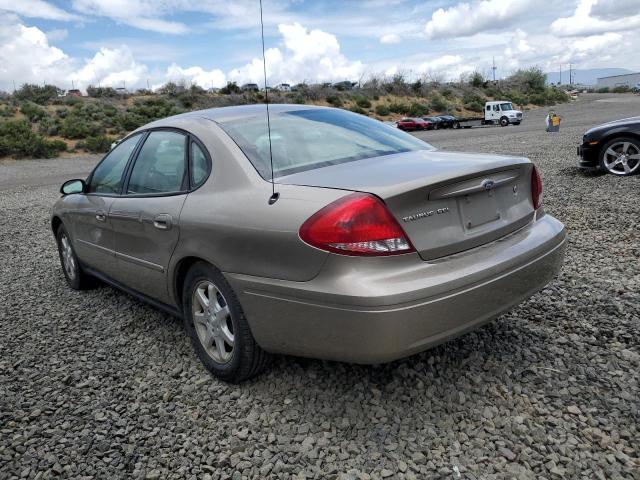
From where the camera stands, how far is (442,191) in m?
2.56

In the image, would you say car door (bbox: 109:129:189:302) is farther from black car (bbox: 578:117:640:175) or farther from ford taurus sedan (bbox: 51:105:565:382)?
black car (bbox: 578:117:640:175)

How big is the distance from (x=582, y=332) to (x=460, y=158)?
4.61 feet

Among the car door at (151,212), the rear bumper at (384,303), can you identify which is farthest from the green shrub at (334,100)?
the rear bumper at (384,303)

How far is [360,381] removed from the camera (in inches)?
Result: 119

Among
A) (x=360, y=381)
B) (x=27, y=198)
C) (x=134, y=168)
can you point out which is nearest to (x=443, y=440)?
(x=360, y=381)

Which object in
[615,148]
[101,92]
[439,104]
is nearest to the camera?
[615,148]

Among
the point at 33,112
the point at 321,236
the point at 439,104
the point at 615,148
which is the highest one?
the point at 33,112

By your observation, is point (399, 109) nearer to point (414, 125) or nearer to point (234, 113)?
point (414, 125)

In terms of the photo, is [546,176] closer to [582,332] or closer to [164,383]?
[582,332]

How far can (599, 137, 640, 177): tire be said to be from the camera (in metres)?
9.04

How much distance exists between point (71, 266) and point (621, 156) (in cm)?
844

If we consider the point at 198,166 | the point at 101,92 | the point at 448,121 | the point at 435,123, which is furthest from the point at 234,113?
the point at 101,92

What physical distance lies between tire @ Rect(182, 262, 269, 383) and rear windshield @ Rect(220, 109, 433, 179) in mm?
659

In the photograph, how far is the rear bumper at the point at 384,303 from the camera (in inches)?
91.6
